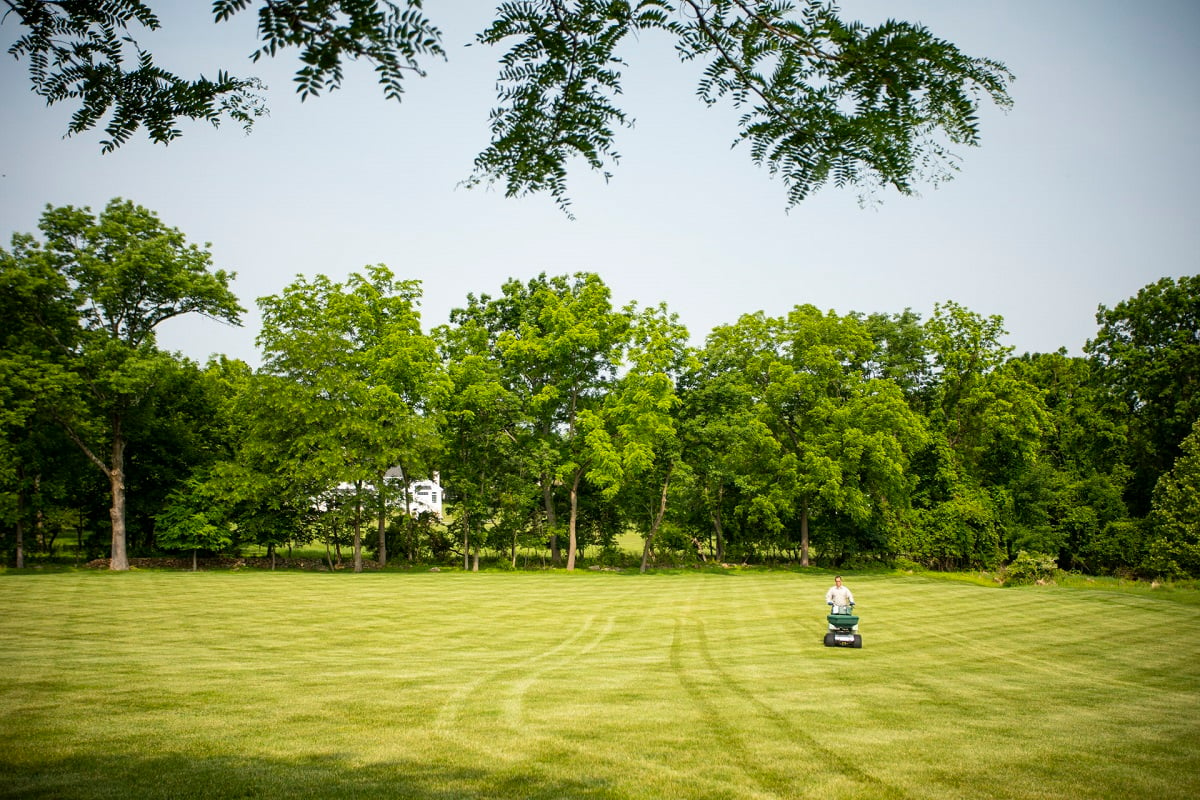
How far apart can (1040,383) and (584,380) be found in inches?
1348

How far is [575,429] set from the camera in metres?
46.6

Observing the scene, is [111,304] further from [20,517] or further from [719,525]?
[719,525]

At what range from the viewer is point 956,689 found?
13.7 metres

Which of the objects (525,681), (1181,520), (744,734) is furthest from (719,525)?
(744,734)

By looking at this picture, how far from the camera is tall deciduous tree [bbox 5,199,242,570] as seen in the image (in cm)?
3512

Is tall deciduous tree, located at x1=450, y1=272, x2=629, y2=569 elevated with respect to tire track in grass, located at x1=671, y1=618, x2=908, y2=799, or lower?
elevated

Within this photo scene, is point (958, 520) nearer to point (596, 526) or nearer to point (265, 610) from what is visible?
point (596, 526)

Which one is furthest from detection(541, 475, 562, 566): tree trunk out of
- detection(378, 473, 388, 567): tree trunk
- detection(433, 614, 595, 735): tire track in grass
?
detection(433, 614, 595, 735): tire track in grass

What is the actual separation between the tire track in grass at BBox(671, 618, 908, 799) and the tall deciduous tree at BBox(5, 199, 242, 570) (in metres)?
32.4

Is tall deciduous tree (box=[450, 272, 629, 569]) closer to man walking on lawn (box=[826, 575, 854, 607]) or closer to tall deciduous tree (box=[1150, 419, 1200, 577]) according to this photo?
man walking on lawn (box=[826, 575, 854, 607])

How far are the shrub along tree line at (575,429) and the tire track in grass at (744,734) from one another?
2624cm

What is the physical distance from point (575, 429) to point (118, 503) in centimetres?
Answer: 2569

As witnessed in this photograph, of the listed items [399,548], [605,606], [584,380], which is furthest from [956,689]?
[399,548]

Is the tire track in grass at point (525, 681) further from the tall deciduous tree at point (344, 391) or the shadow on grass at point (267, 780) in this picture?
the tall deciduous tree at point (344, 391)
